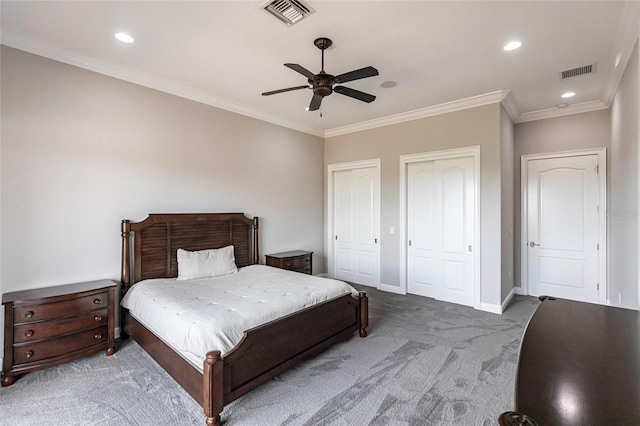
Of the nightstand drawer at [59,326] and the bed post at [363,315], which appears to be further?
the bed post at [363,315]

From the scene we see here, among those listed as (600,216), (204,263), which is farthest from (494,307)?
(204,263)

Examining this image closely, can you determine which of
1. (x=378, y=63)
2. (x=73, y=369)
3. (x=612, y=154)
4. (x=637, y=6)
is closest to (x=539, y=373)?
(x=637, y=6)

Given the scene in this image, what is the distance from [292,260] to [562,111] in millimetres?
4719

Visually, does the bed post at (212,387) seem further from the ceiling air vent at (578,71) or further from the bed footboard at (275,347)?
the ceiling air vent at (578,71)

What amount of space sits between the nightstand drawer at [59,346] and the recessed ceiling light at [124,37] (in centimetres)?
272

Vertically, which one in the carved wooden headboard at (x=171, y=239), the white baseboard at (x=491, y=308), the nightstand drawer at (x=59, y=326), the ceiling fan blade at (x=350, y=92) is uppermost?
the ceiling fan blade at (x=350, y=92)

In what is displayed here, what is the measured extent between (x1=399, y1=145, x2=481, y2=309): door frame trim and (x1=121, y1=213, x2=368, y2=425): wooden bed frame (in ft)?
6.22

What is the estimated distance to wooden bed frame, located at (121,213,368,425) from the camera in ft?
6.92

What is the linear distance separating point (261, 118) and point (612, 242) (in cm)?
526

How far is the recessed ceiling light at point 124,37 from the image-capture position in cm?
273

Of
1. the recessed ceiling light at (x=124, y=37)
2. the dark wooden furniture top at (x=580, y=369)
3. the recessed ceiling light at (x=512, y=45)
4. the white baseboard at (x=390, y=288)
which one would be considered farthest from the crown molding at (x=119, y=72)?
the dark wooden furniture top at (x=580, y=369)

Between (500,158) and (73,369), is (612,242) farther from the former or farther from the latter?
(73,369)

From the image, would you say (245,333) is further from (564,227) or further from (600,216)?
(600,216)

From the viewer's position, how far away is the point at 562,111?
4.62 meters
